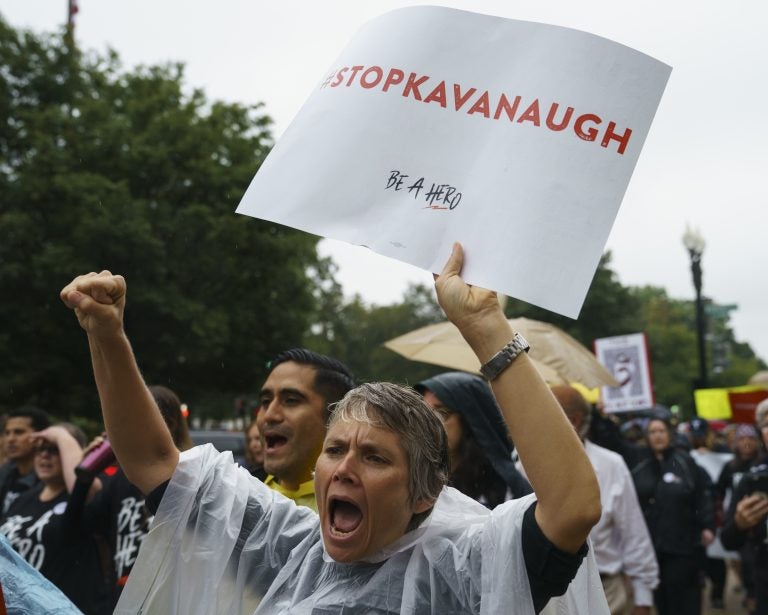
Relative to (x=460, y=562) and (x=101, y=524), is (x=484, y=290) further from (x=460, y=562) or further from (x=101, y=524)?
(x=101, y=524)

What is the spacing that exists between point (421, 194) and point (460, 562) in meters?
0.84

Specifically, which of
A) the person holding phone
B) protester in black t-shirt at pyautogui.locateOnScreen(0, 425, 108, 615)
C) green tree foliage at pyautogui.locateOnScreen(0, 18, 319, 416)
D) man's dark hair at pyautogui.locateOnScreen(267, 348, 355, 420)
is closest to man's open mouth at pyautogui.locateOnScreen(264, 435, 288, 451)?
man's dark hair at pyautogui.locateOnScreen(267, 348, 355, 420)

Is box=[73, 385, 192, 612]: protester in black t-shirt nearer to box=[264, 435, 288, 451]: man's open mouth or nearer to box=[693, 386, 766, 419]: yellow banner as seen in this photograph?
box=[264, 435, 288, 451]: man's open mouth

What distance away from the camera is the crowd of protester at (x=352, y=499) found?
2.32 metres

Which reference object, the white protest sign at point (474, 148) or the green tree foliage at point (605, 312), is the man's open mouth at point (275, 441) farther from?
the green tree foliage at point (605, 312)

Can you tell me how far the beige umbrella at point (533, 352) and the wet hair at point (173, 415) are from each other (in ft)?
8.52

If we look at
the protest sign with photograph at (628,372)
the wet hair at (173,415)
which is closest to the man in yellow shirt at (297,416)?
the wet hair at (173,415)

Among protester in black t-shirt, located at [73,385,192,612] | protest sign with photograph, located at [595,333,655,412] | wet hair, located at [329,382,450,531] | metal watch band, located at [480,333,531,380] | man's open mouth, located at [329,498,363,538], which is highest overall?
protest sign with photograph, located at [595,333,655,412]

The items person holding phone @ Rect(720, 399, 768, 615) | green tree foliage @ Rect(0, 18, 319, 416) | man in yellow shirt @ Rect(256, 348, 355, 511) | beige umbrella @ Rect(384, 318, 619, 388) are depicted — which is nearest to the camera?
man in yellow shirt @ Rect(256, 348, 355, 511)

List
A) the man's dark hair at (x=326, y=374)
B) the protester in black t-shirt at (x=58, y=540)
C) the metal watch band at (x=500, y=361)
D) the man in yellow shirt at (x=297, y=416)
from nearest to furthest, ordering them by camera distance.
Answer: the metal watch band at (x=500, y=361), the man in yellow shirt at (x=297, y=416), the man's dark hair at (x=326, y=374), the protester in black t-shirt at (x=58, y=540)

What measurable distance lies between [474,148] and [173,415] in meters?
2.59

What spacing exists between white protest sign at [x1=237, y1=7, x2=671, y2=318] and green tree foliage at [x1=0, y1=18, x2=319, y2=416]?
1864cm

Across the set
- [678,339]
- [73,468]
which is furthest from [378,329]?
[73,468]

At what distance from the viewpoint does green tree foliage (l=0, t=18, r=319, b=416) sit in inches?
850
